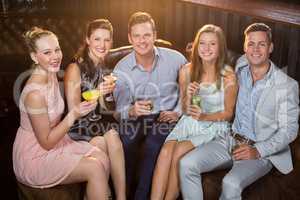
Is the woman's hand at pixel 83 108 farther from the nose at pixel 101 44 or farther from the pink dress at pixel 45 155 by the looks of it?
the nose at pixel 101 44

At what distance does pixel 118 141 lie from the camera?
155cm

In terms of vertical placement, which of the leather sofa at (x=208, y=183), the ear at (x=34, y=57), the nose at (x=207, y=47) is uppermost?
the nose at (x=207, y=47)

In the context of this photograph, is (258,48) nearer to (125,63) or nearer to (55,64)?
(125,63)

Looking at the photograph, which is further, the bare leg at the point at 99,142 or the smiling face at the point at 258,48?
the bare leg at the point at 99,142

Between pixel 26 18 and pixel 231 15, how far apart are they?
746mm

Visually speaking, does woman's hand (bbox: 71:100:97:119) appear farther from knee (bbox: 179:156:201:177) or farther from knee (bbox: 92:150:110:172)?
knee (bbox: 179:156:201:177)

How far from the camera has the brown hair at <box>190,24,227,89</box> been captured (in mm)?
1475

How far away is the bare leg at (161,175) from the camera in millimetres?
1496

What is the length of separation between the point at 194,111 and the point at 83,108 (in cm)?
39

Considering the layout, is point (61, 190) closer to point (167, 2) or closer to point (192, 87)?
point (192, 87)

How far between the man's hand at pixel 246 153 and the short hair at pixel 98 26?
24.0 inches

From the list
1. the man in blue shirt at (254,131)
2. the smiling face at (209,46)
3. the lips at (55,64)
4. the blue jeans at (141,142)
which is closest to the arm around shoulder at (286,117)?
the man in blue shirt at (254,131)

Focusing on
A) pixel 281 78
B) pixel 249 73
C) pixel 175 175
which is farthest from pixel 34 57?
pixel 281 78

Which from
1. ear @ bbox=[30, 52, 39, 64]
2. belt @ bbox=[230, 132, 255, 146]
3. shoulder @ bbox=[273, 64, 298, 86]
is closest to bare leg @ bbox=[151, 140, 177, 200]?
belt @ bbox=[230, 132, 255, 146]
